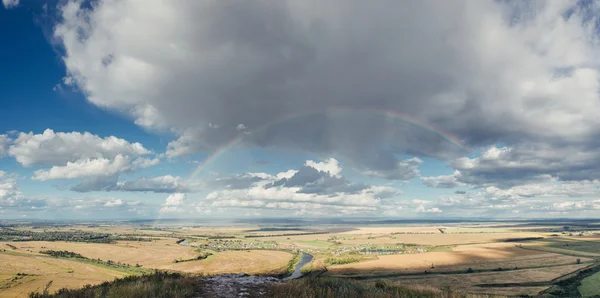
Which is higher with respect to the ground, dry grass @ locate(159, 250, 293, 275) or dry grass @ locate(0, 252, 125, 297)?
dry grass @ locate(0, 252, 125, 297)

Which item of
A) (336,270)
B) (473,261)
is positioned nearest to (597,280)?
(473,261)

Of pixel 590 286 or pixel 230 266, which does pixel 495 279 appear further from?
pixel 230 266

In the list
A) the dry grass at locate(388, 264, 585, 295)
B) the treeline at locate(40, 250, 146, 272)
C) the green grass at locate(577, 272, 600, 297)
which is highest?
the green grass at locate(577, 272, 600, 297)

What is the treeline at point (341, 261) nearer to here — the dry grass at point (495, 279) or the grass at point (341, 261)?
the grass at point (341, 261)

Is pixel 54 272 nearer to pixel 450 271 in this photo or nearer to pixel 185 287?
pixel 185 287

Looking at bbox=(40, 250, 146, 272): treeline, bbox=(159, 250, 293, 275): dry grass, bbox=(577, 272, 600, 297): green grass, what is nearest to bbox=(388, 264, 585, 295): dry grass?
bbox=(577, 272, 600, 297): green grass

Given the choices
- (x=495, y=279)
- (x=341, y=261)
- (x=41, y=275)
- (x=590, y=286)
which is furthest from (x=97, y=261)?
(x=590, y=286)

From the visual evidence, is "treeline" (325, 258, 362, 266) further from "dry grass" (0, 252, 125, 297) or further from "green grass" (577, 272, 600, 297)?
"dry grass" (0, 252, 125, 297)
